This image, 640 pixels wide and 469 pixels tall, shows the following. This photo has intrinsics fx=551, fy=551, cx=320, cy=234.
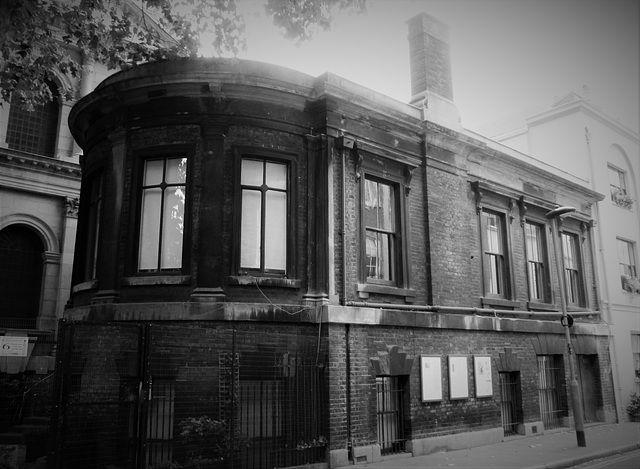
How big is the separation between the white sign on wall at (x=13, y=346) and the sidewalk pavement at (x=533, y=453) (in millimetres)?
8242

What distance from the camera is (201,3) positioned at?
34.3ft

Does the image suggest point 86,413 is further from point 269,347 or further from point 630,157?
point 630,157

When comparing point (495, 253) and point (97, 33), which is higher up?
point (97, 33)

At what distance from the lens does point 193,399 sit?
9.88 m

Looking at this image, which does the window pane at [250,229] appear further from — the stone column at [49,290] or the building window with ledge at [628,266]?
the building window with ledge at [628,266]

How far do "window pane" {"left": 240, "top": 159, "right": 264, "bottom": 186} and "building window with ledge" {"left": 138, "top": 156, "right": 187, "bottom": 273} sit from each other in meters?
1.21

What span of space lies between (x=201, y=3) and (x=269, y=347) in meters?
6.65

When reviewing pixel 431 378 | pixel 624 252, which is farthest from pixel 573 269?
pixel 431 378

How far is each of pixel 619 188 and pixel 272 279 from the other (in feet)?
59.9

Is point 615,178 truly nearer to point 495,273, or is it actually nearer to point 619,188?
point 619,188

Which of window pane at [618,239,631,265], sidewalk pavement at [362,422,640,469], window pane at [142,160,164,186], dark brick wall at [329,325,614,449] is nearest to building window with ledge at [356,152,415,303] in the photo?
dark brick wall at [329,325,614,449]

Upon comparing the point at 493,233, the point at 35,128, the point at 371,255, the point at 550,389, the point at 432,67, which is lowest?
the point at 550,389

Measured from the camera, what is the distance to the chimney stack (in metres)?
14.9

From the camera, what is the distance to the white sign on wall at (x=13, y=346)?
498 inches
